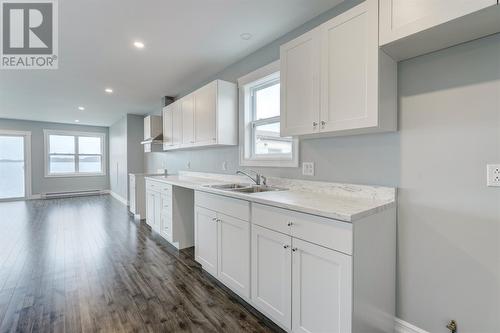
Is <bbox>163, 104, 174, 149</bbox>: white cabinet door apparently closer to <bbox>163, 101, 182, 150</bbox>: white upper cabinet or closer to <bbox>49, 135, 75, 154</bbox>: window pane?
<bbox>163, 101, 182, 150</bbox>: white upper cabinet

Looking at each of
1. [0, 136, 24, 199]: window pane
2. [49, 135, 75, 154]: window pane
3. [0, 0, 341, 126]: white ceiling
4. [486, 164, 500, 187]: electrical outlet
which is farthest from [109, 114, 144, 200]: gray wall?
[486, 164, 500, 187]: electrical outlet

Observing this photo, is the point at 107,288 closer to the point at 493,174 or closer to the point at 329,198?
the point at 329,198

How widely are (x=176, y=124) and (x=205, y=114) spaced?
110 cm

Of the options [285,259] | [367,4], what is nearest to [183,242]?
[285,259]

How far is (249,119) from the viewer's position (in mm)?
3131

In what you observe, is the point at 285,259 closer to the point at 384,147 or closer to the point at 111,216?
the point at 384,147

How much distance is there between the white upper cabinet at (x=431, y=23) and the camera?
118cm

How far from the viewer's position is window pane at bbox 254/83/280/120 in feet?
9.33

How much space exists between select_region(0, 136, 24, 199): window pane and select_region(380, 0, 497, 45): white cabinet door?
9882mm

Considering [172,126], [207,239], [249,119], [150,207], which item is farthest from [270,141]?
[150,207]

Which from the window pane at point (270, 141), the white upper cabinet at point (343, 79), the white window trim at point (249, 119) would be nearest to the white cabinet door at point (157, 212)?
the white window trim at point (249, 119)

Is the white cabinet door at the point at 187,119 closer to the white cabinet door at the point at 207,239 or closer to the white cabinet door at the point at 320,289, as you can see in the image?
the white cabinet door at the point at 207,239

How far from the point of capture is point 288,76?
2086 millimetres

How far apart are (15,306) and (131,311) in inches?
39.4
